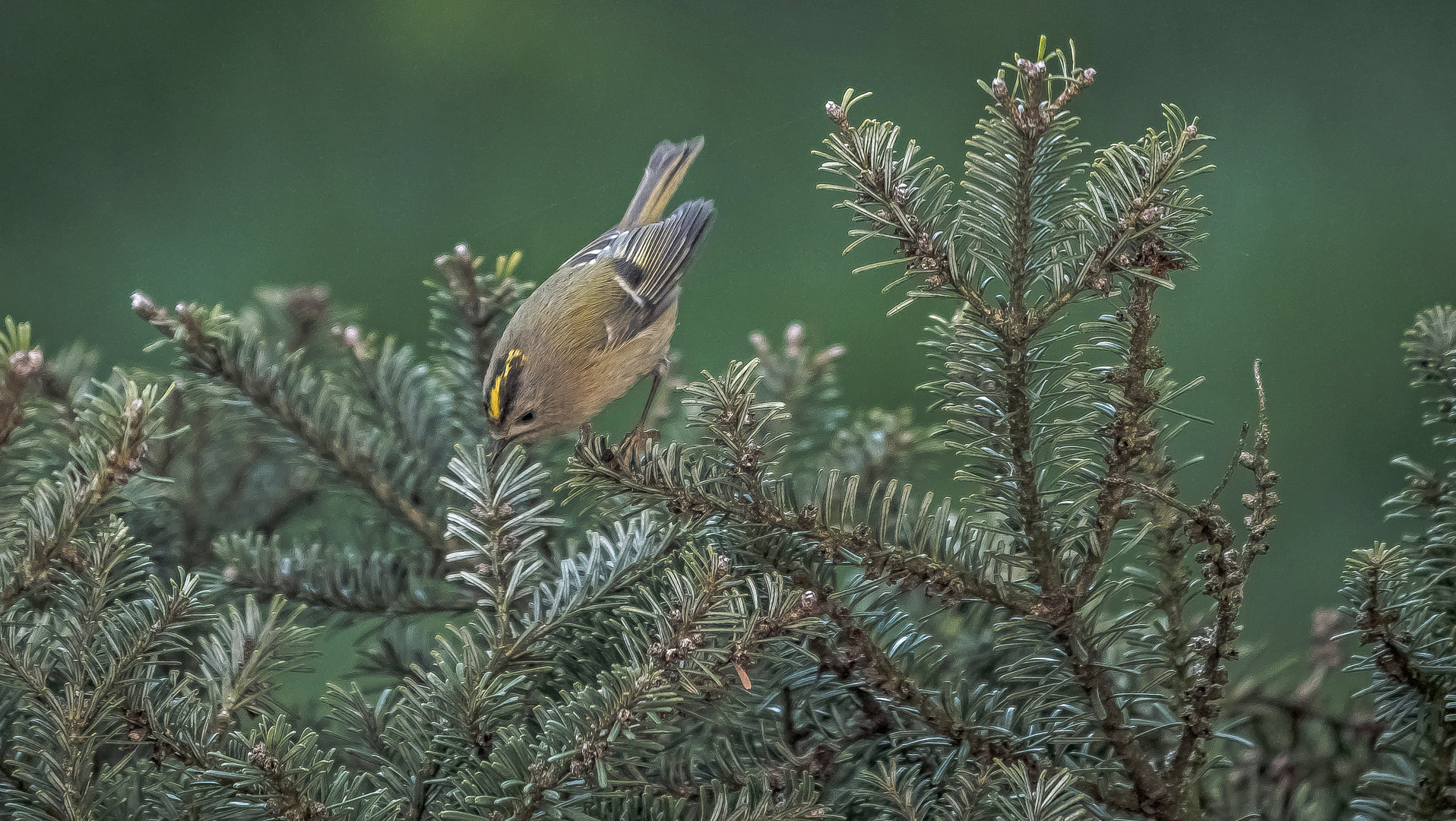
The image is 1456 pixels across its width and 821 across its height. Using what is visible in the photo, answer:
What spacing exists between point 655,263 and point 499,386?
249mm

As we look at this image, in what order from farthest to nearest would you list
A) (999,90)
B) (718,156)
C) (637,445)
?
(718,156)
(637,445)
(999,90)

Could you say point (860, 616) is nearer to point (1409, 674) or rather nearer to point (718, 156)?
point (1409, 674)

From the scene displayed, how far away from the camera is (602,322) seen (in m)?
→ 0.77

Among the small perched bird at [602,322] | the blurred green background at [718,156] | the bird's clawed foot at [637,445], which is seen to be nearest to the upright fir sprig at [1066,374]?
the bird's clawed foot at [637,445]

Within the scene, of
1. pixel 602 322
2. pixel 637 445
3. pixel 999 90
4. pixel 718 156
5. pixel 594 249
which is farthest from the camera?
pixel 718 156

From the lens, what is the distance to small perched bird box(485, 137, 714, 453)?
616 mm

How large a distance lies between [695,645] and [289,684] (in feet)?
2.60

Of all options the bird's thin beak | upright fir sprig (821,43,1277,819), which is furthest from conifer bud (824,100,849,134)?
the bird's thin beak

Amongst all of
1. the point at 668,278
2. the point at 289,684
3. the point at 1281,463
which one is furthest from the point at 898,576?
the point at 1281,463

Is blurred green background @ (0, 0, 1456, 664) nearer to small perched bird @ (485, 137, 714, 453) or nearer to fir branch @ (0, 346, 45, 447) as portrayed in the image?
small perched bird @ (485, 137, 714, 453)

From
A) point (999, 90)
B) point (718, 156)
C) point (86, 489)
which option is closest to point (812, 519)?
point (999, 90)

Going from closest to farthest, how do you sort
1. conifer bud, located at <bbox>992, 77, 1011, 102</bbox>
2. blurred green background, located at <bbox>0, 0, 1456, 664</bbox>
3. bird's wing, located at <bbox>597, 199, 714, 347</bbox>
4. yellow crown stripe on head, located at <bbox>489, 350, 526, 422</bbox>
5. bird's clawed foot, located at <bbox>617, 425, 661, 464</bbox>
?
conifer bud, located at <bbox>992, 77, 1011, 102</bbox> → bird's clawed foot, located at <bbox>617, 425, 661, 464</bbox> → yellow crown stripe on head, located at <bbox>489, 350, 526, 422</bbox> → bird's wing, located at <bbox>597, 199, 714, 347</bbox> → blurred green background, located at <bbox>0, 0, 1456, 664</bbox>

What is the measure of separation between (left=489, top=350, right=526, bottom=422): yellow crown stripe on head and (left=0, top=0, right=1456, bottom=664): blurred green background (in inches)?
23.3

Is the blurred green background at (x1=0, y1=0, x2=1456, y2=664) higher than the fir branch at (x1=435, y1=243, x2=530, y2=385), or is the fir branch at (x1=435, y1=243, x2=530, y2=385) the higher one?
the blurred green background at (x1=0, y1=0, x2=1456, y2=664)
